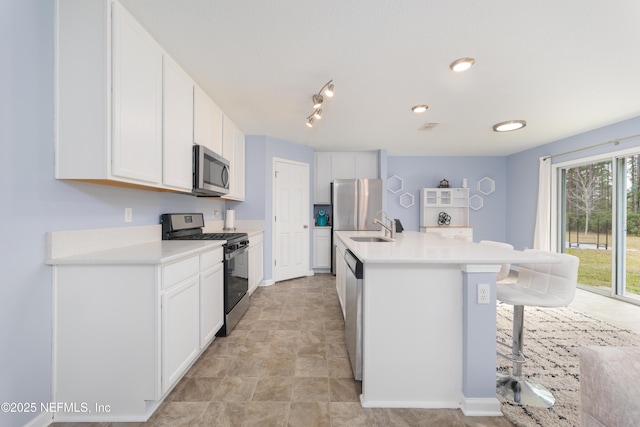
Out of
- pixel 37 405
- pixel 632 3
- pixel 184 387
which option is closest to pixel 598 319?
pixel 632 3

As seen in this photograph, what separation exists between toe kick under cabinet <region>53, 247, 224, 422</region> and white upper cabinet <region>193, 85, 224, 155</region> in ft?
4.78

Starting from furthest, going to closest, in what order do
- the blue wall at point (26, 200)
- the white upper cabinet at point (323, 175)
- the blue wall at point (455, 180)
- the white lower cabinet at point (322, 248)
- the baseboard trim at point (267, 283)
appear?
the blue wall at point (455, 180), the white upper cabinet at point (323, 175), the white lower cabinet at point (322, 248), the baseboard trim at point (267, 283), the blue wall at point (26, 200)

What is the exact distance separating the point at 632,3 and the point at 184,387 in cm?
364

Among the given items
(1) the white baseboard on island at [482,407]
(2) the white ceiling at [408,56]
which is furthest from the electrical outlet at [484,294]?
(2) the white ceiling at [408,56]

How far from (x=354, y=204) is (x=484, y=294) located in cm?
346

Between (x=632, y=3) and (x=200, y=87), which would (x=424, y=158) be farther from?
(x=200, y=87)

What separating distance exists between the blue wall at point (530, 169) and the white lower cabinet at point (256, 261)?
498cm

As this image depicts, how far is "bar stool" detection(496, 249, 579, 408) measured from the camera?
1563 mm

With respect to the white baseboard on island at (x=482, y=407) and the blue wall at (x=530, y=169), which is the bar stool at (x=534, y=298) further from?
the blue wall at (x=530, y=169)

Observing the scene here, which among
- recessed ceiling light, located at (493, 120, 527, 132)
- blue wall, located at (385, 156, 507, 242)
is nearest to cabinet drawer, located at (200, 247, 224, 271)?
recessed ceiling light, located at (493, 120, 527, 132)

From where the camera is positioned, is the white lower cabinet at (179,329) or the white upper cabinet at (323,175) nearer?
the white lower cabinet at (179,329)

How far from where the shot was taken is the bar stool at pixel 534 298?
156 cm

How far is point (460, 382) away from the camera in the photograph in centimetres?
156

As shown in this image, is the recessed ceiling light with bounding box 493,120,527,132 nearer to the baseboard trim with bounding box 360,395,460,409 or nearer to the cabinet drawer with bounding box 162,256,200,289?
the baseboard trim with bounding box 360,395,460,409
